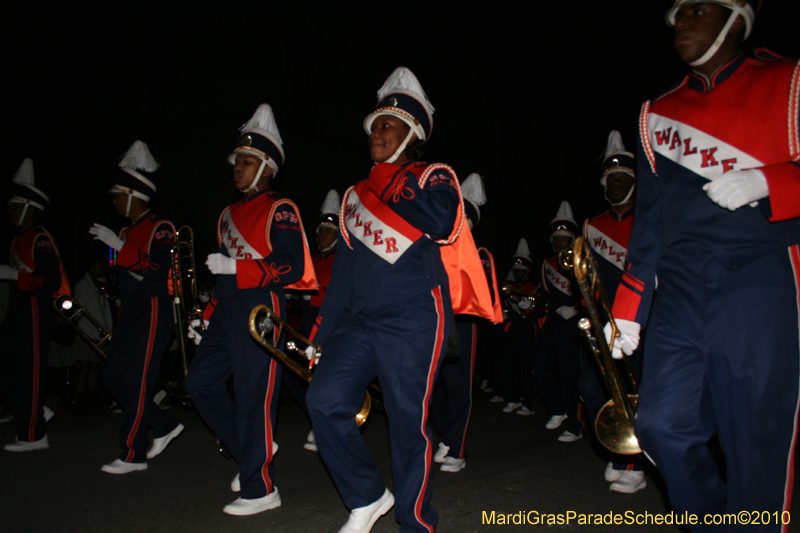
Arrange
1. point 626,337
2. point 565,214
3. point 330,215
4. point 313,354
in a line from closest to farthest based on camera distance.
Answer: point 626,337
point 313,354
point 330,215
point 565,214

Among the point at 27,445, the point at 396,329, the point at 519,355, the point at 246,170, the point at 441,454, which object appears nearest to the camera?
the point at 396,329

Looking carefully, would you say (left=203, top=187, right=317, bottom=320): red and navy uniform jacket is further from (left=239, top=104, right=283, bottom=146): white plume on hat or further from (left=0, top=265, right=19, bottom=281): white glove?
(left=0, top=265, right=19, bottom=281): white glove

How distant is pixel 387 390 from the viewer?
299cm

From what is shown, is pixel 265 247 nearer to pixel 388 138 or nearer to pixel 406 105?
pixel 388 138

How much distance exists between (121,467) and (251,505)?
150 centimetres

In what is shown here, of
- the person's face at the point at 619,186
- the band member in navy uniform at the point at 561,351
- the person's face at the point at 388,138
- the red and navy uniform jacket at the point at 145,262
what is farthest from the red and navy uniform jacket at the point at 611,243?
the red and navy uniform jacket at the point at 145,262

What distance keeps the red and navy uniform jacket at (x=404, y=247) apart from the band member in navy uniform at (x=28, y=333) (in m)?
3.41

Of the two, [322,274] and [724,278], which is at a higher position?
[724,278]

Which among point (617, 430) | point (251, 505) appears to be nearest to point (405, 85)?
point (617, 430)

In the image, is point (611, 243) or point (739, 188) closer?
point (739, 188)

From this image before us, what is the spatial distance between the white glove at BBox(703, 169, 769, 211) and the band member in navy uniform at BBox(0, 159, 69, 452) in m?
5.44

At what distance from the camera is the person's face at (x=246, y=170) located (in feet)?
13.9

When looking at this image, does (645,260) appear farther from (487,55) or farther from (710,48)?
(487,55)

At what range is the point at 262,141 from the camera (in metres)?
4.36
